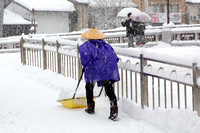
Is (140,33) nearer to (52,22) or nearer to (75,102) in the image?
(75,102)

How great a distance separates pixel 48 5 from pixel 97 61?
3950cm

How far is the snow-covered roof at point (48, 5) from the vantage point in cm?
4369

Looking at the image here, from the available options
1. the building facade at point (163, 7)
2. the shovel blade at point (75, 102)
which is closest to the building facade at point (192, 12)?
the building facade at point (163, 7)

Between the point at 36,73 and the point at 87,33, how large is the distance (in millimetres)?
6341

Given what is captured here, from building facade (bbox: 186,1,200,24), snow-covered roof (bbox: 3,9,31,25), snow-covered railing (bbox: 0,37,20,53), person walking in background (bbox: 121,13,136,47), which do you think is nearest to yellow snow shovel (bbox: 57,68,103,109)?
person walking in background (bbox: 121,13,136,47)

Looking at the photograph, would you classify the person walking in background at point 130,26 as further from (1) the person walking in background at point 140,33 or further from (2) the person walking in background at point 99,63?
(2) the person walking in background at point 99,63

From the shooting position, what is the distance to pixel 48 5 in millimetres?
45500

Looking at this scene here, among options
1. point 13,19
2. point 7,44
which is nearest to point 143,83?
point 7,44

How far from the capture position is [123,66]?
7.81 m

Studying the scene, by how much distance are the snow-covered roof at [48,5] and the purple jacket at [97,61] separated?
36832mm

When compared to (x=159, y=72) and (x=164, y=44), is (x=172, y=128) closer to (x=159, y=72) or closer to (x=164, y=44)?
(x=159, y=72)

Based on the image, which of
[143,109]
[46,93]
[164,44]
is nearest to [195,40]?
[164,44]

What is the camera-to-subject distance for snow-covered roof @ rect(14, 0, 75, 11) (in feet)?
143

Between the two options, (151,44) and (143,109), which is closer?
(143,109)
